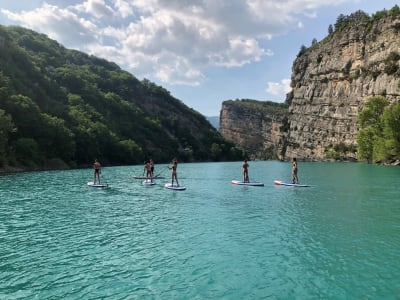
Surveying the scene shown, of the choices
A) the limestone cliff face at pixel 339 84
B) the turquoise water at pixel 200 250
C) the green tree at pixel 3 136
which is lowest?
the turquoise water at pixel 200 250

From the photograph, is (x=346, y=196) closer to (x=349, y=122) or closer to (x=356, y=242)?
(x=356, y=242)

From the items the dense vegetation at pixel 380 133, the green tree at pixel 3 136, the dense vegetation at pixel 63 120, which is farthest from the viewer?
the dense vegetation at pixel 380 133

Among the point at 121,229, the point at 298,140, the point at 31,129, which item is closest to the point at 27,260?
the point at 121,229

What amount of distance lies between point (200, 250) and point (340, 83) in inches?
5931

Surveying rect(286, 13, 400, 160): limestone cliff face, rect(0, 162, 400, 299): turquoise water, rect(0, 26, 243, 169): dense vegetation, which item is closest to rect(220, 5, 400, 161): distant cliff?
rect(286, 13, 400, 160): limestone cliff face

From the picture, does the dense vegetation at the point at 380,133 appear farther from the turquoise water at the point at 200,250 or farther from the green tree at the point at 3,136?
the green tree at the point at 3,136

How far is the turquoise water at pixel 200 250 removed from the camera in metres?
12.4

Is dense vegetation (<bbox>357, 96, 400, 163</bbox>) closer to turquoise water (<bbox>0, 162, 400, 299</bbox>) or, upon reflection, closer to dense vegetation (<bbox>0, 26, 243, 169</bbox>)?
turquoise water (<bbox>0, 162, 400, 299</bbox>)

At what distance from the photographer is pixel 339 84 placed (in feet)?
503

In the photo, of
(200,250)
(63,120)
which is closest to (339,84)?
(63,120)

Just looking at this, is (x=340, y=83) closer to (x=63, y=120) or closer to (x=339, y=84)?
(x=339, y=84)

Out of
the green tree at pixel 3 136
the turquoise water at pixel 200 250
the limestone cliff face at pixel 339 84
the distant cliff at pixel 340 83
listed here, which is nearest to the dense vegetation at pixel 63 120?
the green tree at pixel 3 136

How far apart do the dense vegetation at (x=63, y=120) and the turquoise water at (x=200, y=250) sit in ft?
172

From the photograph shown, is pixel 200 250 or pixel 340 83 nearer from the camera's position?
pixel 200 250
